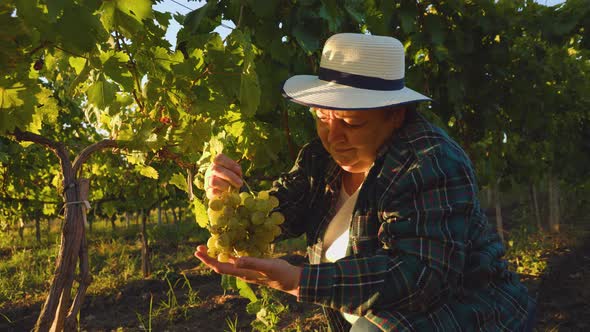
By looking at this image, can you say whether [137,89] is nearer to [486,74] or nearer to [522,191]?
[486,74]

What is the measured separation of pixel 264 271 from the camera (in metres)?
1.35

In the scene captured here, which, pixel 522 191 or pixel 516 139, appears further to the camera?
pixel 522 191

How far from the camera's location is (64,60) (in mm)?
2322

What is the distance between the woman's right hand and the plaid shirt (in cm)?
41

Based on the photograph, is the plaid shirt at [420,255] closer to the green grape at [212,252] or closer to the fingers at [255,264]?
the fingers at [255,264]

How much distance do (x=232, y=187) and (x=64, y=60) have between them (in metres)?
1.18

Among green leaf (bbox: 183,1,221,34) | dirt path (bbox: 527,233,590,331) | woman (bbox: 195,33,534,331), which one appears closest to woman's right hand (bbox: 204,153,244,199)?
woman (bbox: 195,33,534,331)

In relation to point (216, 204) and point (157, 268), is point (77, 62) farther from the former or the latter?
point (157, 268)

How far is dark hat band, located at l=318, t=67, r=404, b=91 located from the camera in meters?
1.69

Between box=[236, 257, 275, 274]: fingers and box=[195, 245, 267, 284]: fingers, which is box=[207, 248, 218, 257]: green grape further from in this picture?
box=[236, 257, 275, 274]: fingers

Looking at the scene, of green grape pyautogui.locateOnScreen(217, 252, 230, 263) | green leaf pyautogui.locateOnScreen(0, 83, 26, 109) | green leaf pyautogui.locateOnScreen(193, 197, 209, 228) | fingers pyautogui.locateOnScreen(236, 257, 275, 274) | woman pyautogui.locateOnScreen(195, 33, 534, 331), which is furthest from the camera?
green leaf pyautogui.locateOnScreen(193, 197, 209, 228)

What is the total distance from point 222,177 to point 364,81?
23.0 inches

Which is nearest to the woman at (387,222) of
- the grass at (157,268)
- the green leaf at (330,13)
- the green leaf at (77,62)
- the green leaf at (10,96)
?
the green leaf at (330,13)

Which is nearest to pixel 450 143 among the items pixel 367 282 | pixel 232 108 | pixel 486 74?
pixel 367 282
